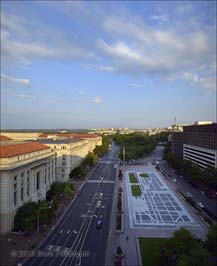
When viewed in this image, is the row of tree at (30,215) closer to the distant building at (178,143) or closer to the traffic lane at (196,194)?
the traffic lane at (196,194)

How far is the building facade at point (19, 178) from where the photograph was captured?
23.5 meters

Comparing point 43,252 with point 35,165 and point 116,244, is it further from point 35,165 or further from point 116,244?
point 35,165

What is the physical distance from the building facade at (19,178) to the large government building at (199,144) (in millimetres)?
27231

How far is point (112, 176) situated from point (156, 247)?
31.4 meters

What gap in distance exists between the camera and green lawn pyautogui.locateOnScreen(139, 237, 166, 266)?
18.6m

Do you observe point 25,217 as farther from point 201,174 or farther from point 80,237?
point 201,174

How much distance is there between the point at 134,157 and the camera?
231 feet

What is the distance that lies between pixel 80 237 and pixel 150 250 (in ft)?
19.9

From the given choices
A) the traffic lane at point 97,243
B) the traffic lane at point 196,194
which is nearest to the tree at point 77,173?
the traffic lane at point 196,194

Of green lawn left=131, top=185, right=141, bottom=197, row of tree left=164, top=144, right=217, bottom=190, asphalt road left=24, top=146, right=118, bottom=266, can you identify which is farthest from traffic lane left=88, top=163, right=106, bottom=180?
row of tree left=164, top=144, right=217, bottom=190

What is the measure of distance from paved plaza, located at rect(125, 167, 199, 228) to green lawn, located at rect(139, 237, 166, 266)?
3.58 meters

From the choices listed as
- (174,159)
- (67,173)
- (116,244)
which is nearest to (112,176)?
(67,173)

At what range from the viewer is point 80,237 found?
906 inches

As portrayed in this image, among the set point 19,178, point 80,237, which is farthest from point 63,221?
point 19,178
